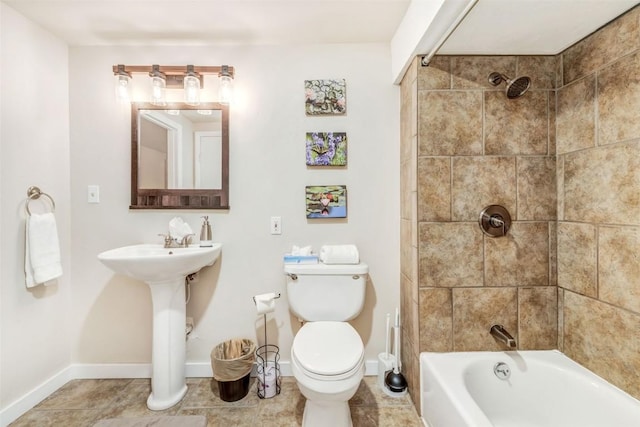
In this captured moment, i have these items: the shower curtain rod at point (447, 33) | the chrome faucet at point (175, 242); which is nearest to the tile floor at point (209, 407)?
the chrome faucet at point (175, 242)

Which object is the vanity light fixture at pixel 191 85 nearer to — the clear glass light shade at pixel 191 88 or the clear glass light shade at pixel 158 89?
the clear glass light shade at pixel 191 88

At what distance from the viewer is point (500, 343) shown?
4.67ft

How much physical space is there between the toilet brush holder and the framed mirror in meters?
1.36

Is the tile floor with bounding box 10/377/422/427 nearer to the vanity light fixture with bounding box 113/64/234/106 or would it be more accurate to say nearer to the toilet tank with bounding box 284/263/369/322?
the toilet tank with bounding box 284/263/369/322

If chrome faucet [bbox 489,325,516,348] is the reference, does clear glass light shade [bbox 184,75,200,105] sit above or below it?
above

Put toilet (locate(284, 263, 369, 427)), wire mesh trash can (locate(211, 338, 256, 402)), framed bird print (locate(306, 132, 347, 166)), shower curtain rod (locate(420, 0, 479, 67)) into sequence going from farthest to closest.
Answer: framed bird print (locate(306, 132, 347, 166)), wire mesh trash can (locate(211, 338, 256, 402)), toilet (locate(284, 263, 369, 427)), shower curtain rod (locate(420, 0, 479, 67))

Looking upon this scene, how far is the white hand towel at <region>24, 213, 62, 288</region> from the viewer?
1473 mm

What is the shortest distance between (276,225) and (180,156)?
0.75 metres

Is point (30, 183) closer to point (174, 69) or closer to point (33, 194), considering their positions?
point (33, 194)

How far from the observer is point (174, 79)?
67.2 inches

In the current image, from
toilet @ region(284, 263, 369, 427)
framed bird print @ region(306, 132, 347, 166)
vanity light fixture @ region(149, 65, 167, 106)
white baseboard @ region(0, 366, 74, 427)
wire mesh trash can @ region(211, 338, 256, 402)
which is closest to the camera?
toilet @ region(284, 263, 369, 427)

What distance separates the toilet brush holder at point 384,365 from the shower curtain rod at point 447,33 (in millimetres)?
1675

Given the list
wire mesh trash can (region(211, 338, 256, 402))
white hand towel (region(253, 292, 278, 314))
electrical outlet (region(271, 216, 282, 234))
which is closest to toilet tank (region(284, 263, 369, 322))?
white hand towel (region(253, 292, 278, 314))

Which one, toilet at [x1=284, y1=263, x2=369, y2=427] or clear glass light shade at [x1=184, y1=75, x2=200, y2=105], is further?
clear glass light shade at [x1=184, y1=75, x2=200, y2=105]
